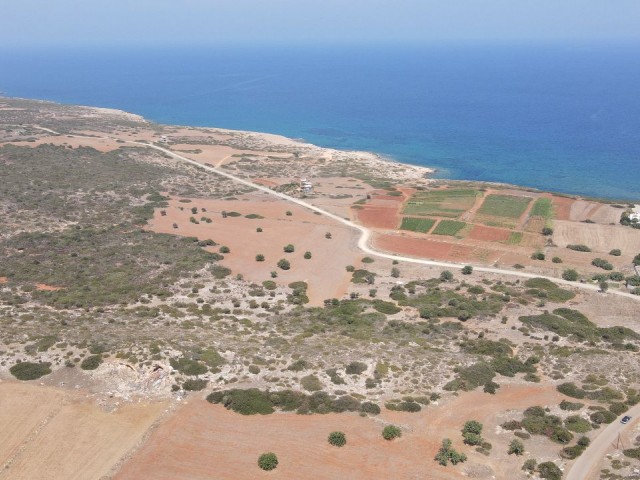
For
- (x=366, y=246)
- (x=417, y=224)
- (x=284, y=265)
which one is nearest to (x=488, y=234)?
(x=417, y=224)

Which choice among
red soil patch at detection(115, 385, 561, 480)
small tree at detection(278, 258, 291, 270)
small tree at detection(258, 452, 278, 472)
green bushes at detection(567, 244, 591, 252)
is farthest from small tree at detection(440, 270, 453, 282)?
small tree at detection(258, 452, 278, 472)

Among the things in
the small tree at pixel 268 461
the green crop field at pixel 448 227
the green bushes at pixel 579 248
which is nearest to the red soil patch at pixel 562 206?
the green bushes at pixel 579 248

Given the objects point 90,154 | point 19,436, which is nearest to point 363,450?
point 19,436

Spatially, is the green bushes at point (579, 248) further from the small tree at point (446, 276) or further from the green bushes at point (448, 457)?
the green bushes at point (448, 457)

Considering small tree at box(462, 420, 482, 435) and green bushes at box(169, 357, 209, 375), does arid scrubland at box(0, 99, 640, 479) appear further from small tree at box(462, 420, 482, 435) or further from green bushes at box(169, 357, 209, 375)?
small tree at box(462, 420, 482, 435)

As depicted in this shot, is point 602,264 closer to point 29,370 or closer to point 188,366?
point 188,366
